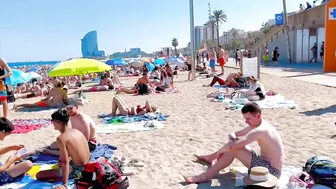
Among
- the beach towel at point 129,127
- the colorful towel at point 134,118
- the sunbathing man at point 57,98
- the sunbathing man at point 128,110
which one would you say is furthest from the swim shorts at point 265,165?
the sunbathing man at point 57,98

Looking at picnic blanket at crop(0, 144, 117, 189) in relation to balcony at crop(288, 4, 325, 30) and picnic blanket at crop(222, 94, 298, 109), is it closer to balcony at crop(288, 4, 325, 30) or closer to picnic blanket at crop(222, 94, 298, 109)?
picnic blanket at crop(222, 94, 298, 109)

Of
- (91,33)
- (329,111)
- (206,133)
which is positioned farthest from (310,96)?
(91,33)

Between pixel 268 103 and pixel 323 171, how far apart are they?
5.26 m

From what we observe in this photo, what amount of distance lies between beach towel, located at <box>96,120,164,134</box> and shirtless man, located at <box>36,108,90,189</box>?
2443mm

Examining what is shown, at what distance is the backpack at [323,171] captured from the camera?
286 centimetres

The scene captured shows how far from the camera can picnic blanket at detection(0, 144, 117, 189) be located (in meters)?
3.52

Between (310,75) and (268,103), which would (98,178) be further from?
(310,75)

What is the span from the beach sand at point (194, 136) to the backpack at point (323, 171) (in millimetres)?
952

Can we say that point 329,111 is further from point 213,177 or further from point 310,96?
point 213,177

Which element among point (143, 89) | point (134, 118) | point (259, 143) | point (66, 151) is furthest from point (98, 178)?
point (143, 89)

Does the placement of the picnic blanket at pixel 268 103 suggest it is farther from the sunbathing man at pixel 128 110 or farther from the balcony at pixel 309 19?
the balcony at pixel 309 19

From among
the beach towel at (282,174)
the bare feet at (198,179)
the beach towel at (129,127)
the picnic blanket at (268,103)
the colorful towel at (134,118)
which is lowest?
the bare feet at (198,179)

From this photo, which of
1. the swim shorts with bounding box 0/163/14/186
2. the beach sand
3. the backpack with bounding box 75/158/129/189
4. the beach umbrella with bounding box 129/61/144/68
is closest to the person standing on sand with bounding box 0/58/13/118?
the beach sand

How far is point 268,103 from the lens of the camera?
316 inches
